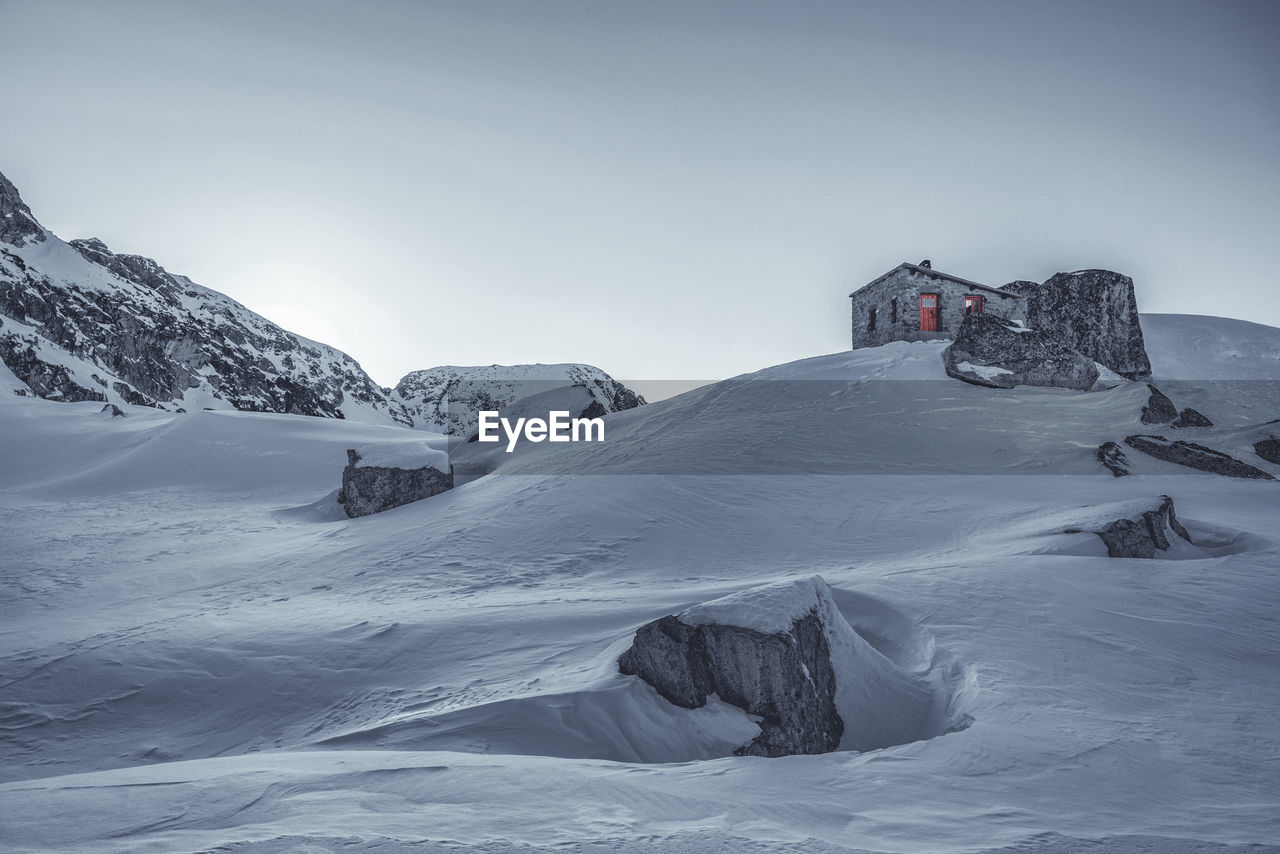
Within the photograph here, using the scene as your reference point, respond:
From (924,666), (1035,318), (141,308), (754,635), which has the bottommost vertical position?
(924,666)

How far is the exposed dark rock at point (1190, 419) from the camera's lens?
1205cm

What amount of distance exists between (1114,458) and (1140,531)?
4.65 m

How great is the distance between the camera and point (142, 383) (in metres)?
59.5

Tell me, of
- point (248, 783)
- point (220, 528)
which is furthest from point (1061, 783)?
point (220, 528)

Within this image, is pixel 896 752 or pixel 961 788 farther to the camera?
pixel 896 752

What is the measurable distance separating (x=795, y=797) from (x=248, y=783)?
212 centimetres

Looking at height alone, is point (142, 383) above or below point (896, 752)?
above

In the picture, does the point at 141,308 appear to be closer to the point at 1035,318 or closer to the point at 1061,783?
the point at 1035,318

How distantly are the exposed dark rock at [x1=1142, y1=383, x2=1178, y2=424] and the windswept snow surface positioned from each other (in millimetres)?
476

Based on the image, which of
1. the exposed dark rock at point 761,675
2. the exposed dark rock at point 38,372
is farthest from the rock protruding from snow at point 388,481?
the exposed dark rock at point 38,372

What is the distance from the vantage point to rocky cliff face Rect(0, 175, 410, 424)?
42000 mm

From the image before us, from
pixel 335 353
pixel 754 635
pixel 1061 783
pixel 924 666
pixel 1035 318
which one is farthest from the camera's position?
pixel 335 353

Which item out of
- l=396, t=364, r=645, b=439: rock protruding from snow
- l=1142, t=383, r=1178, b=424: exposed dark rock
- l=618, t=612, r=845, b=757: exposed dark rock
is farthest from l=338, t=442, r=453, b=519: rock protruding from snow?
l=396, t=364, r=645, b=439: rock protruding from snow

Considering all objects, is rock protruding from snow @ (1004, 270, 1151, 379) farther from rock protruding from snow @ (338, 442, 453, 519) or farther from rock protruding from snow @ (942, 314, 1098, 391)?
rock protruding from snow @ (338, 442, 453, 519)
